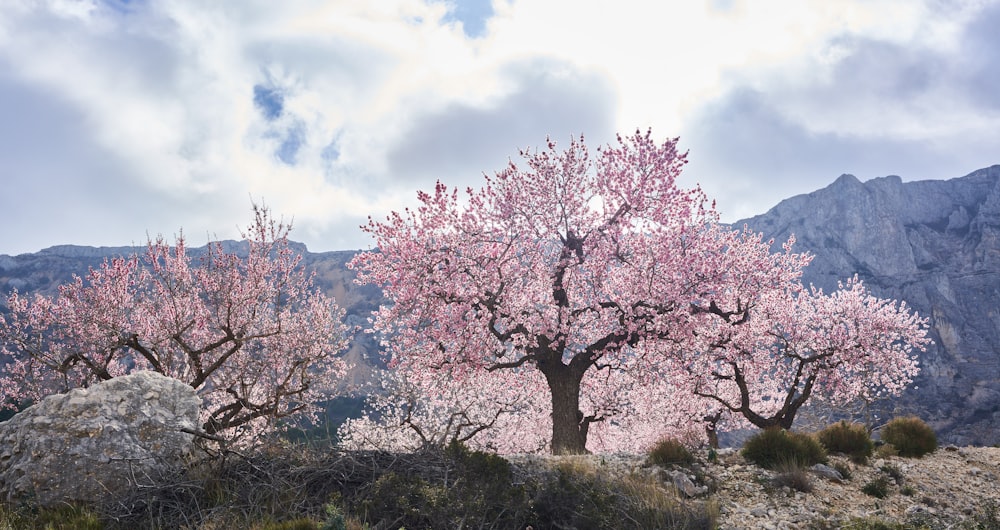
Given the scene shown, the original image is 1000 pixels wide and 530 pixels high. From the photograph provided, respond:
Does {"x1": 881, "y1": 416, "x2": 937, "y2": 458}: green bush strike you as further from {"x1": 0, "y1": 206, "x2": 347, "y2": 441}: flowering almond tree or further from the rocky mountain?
the rocky mountain

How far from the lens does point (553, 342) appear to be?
16.0m

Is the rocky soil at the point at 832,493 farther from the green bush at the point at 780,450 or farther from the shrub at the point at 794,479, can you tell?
the green bush at the point at 780,450

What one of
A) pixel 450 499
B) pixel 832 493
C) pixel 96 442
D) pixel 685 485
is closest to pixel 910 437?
pixel 832 493

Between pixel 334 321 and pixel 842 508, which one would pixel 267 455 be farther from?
pixel 334 321

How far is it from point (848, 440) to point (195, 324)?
19.4 m

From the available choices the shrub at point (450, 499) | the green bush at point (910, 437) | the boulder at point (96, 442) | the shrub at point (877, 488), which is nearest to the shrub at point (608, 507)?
the shrub at point (450, 499)

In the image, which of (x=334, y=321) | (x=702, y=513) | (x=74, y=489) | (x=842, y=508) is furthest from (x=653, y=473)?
(x=334, y=321)

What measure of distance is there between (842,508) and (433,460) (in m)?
7.19

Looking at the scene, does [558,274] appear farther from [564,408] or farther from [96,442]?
[96,442]

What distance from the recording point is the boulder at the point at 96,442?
730cm

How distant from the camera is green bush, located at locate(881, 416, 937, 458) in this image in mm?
13430

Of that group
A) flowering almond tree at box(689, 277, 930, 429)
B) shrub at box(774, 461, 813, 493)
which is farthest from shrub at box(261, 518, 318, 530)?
flowering almond tree at box(689, 277, 930, 429)

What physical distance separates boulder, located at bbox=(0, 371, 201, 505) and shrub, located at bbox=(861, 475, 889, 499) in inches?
485

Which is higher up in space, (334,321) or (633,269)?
(633,269)
